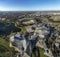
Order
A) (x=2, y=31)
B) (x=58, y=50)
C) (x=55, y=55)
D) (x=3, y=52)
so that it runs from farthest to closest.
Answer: (x=2, y=31) → (x=58, y=50) → (x=55, y=55) → (x=3, y=52)

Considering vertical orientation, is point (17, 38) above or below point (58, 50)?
above

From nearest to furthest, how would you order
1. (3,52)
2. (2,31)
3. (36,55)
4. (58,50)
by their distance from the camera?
1. (3,52)
2. (36,55)
3. (58,50)
4. (2,31)

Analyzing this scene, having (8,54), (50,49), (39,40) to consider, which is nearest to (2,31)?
(39,40)

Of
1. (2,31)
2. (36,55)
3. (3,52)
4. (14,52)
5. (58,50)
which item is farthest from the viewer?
(2,31)

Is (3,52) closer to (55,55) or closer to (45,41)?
(55,55)

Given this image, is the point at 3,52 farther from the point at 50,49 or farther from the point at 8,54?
the point at 50,49

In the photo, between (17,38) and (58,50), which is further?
(58,50)

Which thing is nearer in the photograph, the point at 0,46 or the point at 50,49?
the point at 0,46

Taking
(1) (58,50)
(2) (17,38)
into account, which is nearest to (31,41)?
(2) (17,38)

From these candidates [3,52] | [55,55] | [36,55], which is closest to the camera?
[3,52]
